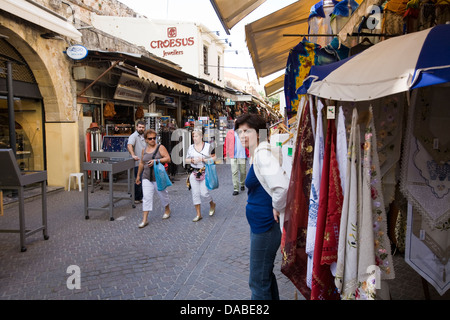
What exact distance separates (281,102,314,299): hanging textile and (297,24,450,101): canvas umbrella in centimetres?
43

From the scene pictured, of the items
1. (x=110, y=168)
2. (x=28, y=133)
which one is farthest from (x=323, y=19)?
(x=28, y=133)

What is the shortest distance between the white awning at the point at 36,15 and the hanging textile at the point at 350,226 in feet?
23.1

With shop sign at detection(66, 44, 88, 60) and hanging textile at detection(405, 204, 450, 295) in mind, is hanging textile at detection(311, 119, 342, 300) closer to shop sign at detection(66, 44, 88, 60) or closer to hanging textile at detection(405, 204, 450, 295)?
hanging textile at detection(405, 204, 450, 295)

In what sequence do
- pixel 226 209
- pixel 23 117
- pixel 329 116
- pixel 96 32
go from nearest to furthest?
1. pixel 329 116
2. pixel 226 209
3. pixel 23 117
4. pixel 96 32

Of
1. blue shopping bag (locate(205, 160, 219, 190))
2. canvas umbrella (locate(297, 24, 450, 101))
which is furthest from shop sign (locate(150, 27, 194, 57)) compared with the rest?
canvas umbrella (locate(297, 24, 450, 101))

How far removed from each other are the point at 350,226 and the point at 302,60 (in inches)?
75.0

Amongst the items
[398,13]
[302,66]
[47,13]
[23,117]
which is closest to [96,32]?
[47,13]

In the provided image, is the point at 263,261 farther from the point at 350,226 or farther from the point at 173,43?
the point at 173,43

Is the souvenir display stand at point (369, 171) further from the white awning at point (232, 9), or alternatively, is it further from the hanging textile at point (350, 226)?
the white awning at point (232, 9)

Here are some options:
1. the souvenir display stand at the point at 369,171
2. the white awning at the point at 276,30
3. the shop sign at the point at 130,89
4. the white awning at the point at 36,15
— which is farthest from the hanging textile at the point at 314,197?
the shop sign at the point at 130,89

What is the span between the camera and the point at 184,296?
3523 mm

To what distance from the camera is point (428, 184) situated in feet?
8.96
